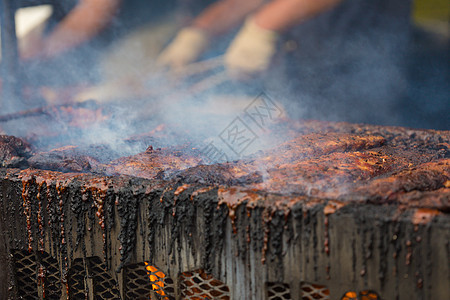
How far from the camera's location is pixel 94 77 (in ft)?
19.2

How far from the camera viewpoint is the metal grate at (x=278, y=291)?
4.51ft

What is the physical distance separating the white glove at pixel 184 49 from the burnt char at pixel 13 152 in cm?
374

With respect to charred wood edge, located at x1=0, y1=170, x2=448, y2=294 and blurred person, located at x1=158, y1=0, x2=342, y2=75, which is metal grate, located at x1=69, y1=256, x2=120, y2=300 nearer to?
charred wood edge, located at x1=0, y1=170, x2=448, y2=294

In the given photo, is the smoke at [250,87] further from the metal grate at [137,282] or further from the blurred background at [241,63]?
the metal grate at [137,282]

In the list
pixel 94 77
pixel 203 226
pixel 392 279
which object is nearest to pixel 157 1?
pixel 94 77

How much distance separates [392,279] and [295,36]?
182 inches

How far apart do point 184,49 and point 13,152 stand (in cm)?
409

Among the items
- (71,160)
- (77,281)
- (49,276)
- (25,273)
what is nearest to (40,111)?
(71,160)

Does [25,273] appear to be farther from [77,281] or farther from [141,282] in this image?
[141,282]

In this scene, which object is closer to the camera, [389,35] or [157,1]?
[389,35]

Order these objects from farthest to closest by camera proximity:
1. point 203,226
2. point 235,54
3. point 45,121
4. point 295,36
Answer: point 235,54
point 295,36
point 45,121
point 203,226

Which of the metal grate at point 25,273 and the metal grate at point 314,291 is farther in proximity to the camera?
the metal grate at point 25,273

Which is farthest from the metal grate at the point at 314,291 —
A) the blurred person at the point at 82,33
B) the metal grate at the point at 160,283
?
the blurred person at the point at 82,33

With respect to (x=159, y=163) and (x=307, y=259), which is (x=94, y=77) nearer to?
(x=159, y=163)
